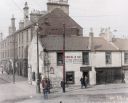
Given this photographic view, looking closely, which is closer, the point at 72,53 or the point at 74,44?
the point at 72,53

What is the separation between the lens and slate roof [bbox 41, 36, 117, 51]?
126 ft

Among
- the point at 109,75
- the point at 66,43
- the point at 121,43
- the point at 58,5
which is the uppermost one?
the point at 58,5

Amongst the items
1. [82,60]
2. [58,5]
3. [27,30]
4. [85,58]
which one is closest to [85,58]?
[85,58]

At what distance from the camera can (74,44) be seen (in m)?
40.3

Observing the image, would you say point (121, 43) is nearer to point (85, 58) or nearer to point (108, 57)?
point (108, 57)

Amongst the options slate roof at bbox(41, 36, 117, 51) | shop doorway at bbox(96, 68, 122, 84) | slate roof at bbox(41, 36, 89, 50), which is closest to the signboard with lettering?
slate roof at bbox(41, 36, 117, 51)

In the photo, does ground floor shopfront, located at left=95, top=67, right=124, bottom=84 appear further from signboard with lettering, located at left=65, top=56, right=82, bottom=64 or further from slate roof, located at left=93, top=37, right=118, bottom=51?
signboard with lettering, located at left=65, top=56, right=82, bottom=64

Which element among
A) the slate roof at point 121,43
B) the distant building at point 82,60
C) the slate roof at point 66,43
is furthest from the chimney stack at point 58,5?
the slate roof at point 121,43

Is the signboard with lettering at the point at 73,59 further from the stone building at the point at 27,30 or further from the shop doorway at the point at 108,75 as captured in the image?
the stone building at the point at 27,30

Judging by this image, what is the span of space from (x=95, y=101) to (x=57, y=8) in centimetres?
2621

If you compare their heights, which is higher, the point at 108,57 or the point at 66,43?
the point at 66,43

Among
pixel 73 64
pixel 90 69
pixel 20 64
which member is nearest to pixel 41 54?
pixel 73 64

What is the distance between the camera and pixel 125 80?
140 ft

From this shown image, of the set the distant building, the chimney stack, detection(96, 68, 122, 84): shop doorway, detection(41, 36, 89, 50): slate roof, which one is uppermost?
the chimney stack
